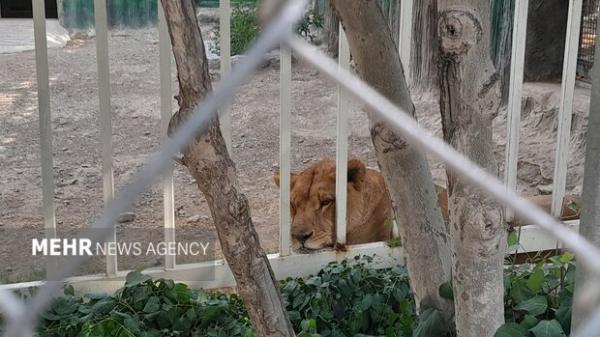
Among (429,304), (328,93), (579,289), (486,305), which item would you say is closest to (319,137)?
(328,93)

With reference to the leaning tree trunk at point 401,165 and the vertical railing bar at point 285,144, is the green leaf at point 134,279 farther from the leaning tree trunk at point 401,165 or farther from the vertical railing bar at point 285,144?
the leaning tree trunk at point 401,165

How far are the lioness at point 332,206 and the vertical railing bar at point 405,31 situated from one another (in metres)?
0.38

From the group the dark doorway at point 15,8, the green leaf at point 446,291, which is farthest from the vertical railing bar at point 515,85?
A: the dark doorway at point 15,8

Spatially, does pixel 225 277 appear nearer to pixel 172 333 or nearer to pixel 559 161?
pixel 172 333

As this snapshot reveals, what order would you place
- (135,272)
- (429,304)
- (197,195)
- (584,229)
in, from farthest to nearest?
(197,195) < (135,272) < (429,304) < (584,229)

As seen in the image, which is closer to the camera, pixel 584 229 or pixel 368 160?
pixel 584 229

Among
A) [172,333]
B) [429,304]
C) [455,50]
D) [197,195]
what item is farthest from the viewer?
[197,195]

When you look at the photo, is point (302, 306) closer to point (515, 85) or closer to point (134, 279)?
point (134, 279)

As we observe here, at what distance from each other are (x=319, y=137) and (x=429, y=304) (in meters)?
1.92

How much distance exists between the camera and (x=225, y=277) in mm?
2570

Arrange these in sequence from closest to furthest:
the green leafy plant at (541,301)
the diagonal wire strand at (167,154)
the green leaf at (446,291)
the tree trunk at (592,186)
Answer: the diagonal wire strand at (167,154) → the tree trunk at (592,186) → the green leafy plant at (541,301) → the green leaf at (446,291)

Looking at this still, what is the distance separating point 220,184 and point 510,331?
0.63 meters

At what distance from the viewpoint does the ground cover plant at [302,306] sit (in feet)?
6.62

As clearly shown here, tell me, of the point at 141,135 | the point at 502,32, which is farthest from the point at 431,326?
the point at 141,135
